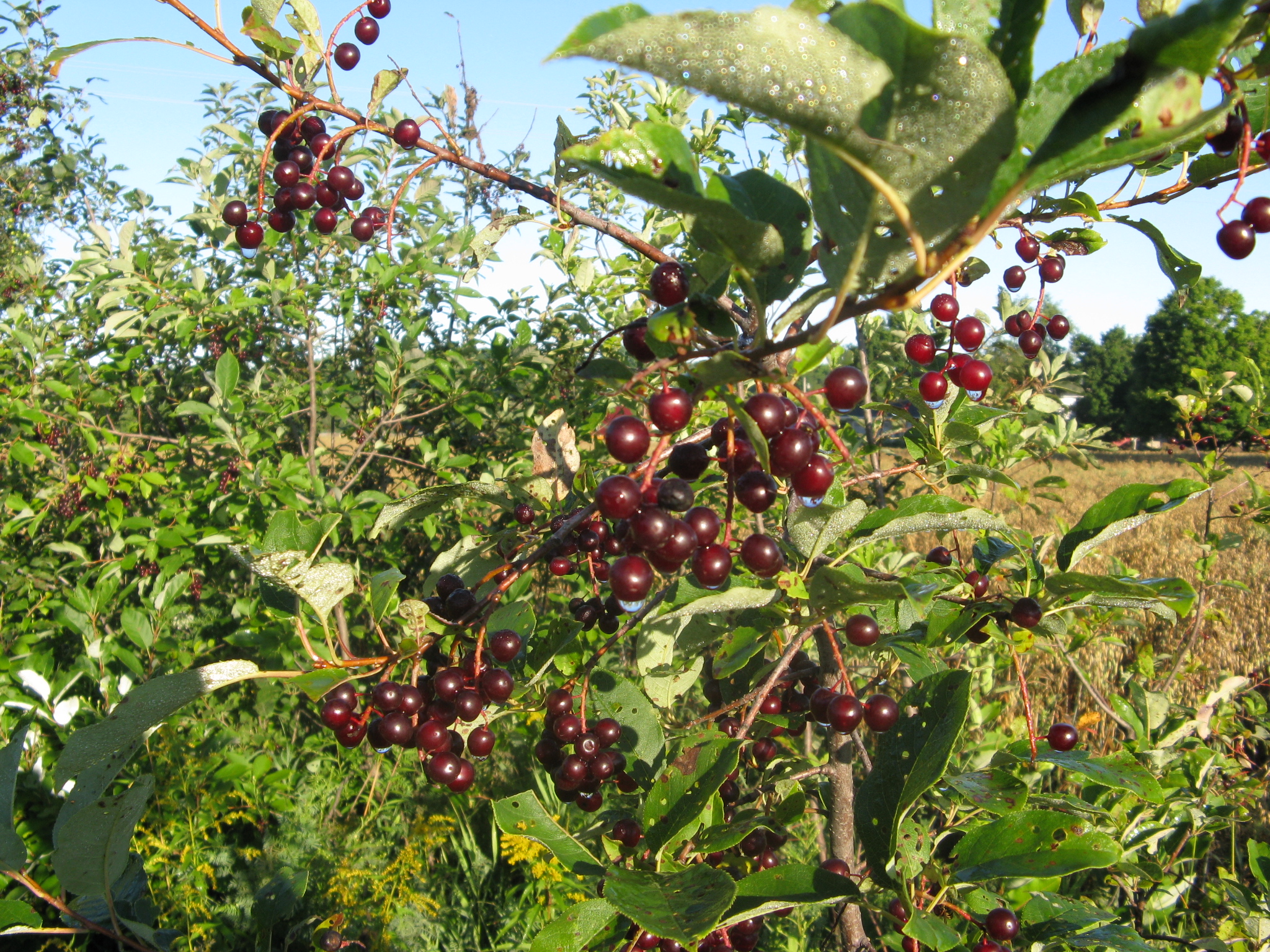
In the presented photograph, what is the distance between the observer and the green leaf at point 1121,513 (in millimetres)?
958

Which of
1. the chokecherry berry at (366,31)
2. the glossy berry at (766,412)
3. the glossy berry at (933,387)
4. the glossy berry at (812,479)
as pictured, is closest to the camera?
the glossy berry at (766,412)

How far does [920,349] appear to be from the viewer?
1139 mm

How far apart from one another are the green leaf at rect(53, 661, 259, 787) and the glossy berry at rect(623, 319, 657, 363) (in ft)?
2.16

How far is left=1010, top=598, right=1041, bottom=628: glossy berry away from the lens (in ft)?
3.39

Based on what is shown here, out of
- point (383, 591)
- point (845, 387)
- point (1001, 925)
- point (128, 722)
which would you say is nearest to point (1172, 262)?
point (845, 387)

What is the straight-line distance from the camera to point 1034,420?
3205 millimetres

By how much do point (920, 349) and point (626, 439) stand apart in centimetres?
61

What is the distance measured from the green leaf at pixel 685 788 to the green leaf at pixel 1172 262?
94cm

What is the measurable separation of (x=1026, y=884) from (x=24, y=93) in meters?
6.93

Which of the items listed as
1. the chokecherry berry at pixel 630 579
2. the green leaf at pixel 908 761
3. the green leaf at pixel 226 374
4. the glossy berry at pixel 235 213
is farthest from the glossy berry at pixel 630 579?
the green leaf at pixel 226 374

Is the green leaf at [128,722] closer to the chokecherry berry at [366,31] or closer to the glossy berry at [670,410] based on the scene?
the glossy berry at [670,410]

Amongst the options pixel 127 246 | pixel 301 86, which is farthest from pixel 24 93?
pixel 301 86

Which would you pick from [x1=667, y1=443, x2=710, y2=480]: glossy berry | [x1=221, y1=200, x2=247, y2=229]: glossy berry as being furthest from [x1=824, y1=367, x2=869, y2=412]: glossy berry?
[x1=221, y1=200, x2=247, y2=229]: glossy berry

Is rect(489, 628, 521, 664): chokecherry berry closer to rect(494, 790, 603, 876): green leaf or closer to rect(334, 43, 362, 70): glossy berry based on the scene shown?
rect(494, 790, 603, 876): green leaf
